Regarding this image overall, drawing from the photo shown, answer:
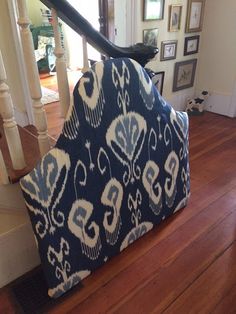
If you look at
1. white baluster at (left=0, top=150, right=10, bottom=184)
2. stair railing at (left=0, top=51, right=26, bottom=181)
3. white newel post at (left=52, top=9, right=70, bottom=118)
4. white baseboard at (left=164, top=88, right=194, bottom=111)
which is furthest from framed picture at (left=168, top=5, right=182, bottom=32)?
white baluster at (left=0, top=150, right=10, bottom=184)

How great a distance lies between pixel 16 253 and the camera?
4.31ft

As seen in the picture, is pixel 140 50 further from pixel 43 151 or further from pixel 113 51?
pixel 43 151

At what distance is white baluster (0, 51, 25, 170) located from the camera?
0.97 m

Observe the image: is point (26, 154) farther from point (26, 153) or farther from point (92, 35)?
point (92, 35)

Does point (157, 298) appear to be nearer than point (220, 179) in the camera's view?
Yes

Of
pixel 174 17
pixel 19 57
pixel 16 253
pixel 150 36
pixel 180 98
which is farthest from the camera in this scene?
pixel 180 98

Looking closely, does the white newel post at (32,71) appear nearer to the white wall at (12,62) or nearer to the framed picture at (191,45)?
the white wall at (12,62)

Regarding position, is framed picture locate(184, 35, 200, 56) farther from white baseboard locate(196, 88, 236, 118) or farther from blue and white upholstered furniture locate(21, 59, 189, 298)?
blue and white upholstered furniture locate(21, 59, 189, 298)

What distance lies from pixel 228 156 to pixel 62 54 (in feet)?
6.27

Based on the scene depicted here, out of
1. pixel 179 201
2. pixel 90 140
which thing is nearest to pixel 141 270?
pixel 179 201

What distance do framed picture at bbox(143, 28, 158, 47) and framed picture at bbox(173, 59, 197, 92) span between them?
489 mm

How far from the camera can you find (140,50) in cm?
125

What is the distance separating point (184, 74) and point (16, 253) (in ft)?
9.17

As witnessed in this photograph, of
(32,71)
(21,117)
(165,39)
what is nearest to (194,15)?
(165,39)
